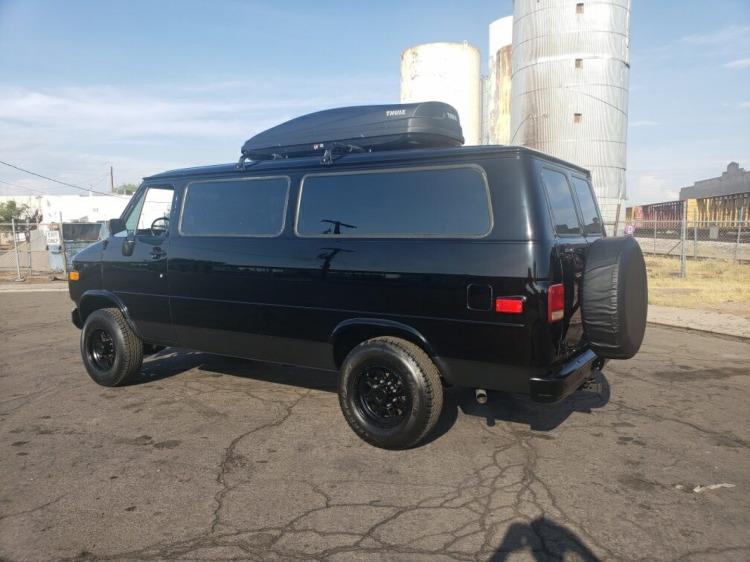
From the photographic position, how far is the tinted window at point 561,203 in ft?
13.0

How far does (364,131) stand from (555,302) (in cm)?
209

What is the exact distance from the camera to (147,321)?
552cm

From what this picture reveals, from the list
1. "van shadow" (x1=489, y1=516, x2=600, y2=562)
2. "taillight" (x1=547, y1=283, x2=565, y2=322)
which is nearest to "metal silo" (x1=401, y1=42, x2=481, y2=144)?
"taillight" (x1=547, y1=283, x2=565, y2=322)

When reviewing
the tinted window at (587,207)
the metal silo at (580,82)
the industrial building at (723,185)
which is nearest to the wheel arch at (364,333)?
the tinted window at (587,207)

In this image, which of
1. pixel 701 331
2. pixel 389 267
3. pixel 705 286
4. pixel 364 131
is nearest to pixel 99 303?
pixel 364 131

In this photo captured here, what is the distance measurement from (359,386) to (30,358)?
5.20 meters

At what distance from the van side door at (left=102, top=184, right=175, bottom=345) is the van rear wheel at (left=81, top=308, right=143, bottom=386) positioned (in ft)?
0.53

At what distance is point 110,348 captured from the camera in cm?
581

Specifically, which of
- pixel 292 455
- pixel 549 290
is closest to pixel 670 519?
pixel 549 290

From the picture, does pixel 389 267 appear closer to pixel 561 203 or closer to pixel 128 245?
pixel 561 203

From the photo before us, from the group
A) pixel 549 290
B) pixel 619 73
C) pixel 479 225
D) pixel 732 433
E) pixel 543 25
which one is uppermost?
pixel 543 25

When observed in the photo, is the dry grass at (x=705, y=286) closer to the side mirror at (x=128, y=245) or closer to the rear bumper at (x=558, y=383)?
the rear bumper at (x=558, y=383)

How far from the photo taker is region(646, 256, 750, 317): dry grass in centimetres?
1157

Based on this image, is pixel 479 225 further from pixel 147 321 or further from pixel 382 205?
pixel 147 321
